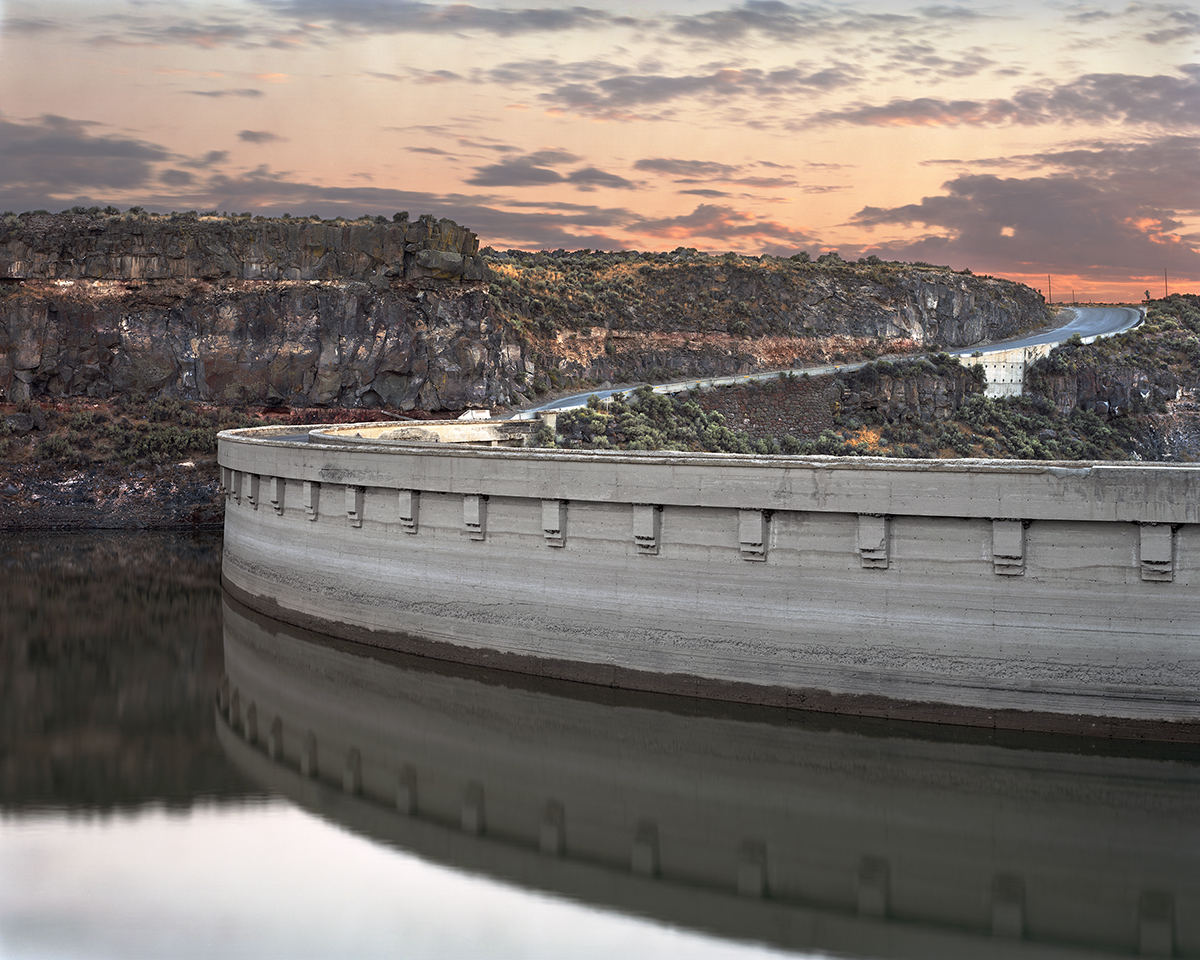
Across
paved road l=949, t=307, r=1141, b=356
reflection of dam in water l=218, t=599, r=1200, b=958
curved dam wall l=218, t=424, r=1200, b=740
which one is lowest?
reflection of dam in water l=218, t=599, r=1200, b=958

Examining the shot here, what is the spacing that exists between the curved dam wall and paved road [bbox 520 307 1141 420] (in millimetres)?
23953

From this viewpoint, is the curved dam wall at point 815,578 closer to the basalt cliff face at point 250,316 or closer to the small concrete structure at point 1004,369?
the basalt cliff face at point 250,316

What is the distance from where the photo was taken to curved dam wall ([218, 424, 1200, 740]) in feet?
58.7

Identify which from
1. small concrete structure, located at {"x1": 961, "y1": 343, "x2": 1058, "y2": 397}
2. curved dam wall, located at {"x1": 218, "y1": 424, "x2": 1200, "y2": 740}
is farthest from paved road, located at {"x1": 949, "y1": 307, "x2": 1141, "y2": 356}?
curved dam wall, located at {"x1": 218, "y1": 424, "x2": 1200, "y2": 740}

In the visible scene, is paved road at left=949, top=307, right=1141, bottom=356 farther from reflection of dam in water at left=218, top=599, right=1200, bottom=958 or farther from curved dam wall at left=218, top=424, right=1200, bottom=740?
reflection of dam in water at left=218, top=599, right=1200, bottom=958

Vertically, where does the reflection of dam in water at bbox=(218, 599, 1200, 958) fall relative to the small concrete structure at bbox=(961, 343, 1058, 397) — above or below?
below

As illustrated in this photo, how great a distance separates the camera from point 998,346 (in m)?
80.6

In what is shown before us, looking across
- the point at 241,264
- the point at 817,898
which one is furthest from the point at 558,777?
the point at 241,264

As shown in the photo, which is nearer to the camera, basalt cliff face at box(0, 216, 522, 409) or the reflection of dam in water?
the reflection of dam in water

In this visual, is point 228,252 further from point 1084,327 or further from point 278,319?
point 1084,327

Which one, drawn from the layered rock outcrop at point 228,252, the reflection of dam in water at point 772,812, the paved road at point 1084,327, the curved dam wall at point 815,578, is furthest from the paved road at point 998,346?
the reflection of dam in water at point 772,812

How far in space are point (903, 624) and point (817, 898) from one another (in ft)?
18.9

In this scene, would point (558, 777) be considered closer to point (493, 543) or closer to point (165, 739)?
point (493, 543)

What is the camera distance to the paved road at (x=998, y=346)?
62.8 metres
